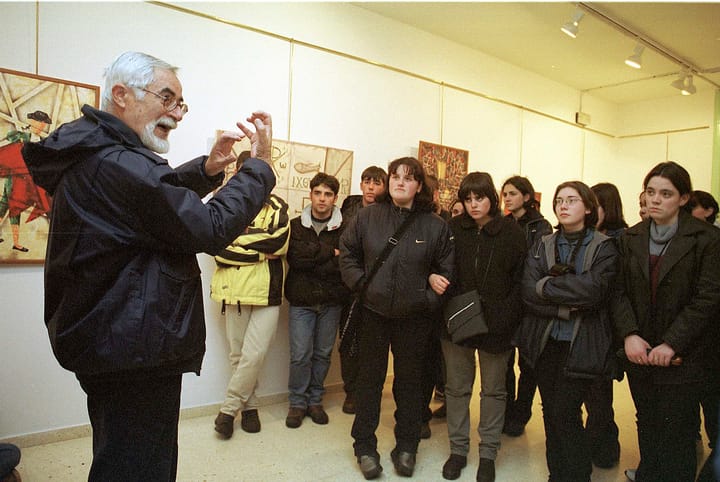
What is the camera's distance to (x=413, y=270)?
2.68 m

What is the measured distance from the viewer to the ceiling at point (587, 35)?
14.1 feet

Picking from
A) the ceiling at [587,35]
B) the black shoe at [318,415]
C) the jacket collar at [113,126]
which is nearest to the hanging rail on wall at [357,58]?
the ceiling at [587,35]

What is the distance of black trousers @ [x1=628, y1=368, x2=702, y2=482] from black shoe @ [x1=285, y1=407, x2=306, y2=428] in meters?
2.18

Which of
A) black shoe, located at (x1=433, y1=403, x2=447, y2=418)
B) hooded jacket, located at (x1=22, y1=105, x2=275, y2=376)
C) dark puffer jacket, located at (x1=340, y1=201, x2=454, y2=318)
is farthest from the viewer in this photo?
black shoe, located at (x1=433, y1=403, x2=447, y2=418)

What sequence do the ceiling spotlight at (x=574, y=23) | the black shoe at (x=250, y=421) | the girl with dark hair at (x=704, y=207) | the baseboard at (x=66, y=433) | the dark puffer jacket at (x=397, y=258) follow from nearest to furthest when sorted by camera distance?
the dark puffer jacket at (x=397, y=258) → the baseboard at (x=66, y=433) → the black shoe at (x=250, y=421) → the girl with dark hair at (x=704, y=207) → the ceiling spotlight at (x=574, y=23)

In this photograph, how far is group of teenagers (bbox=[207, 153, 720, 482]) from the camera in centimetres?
230

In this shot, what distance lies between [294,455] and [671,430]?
2097 mm

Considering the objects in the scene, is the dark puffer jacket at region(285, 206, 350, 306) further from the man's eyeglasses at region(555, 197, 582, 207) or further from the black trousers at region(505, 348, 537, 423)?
the man's eyeglasses at region(555, 197, 582, 207)

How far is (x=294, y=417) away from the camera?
11.3 feet

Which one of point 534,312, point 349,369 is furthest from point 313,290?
point 534,312

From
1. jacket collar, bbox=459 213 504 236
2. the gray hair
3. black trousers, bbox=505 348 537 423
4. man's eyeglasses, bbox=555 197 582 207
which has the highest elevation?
the gray hair

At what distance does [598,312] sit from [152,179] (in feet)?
7.24

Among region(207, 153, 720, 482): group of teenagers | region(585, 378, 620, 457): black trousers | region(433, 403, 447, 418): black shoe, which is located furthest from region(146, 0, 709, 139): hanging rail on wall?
region(585, 378, 620, 457): black trousers

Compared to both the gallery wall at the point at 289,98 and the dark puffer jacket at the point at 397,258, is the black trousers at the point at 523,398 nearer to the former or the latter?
the dark puffer jacket at the point at 397,258
